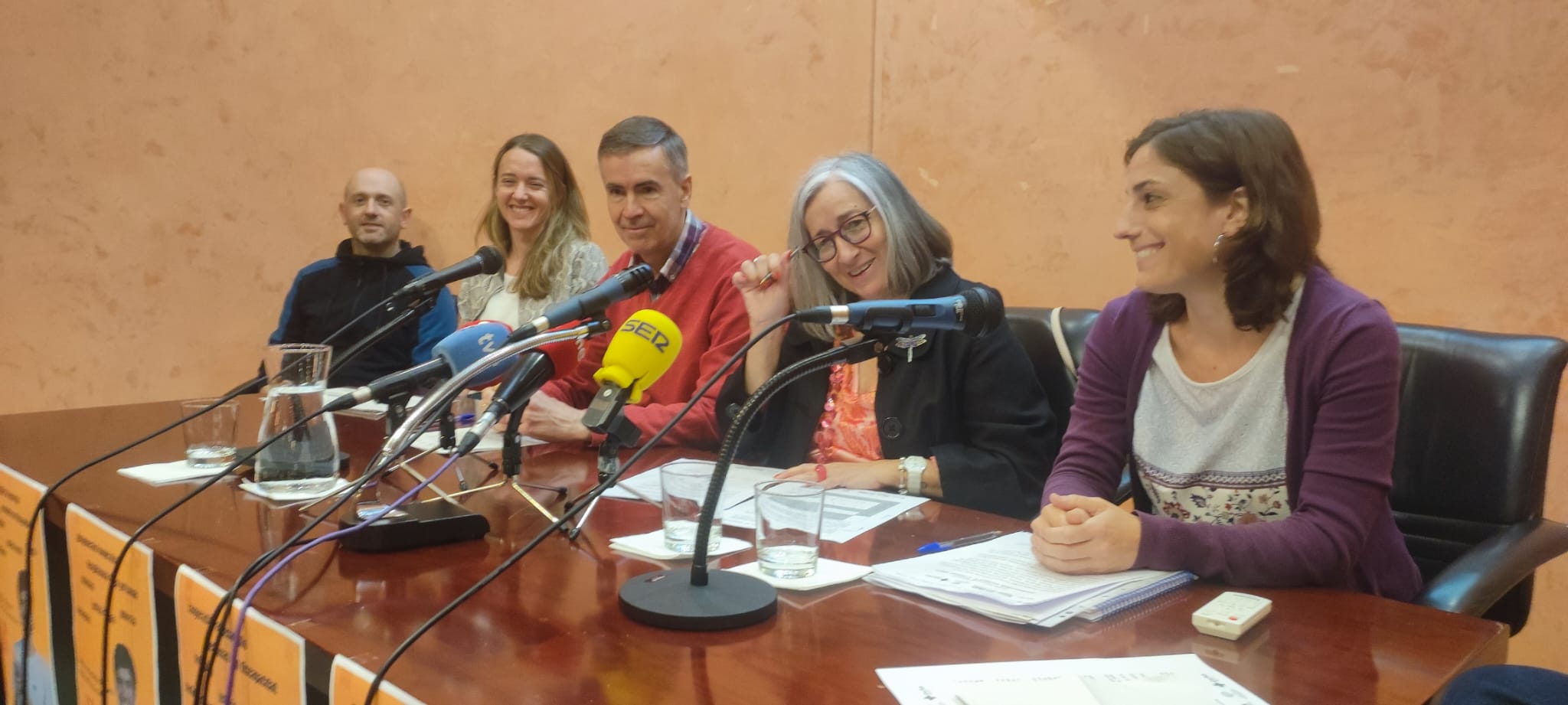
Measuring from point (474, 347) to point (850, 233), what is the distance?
31.5 inches

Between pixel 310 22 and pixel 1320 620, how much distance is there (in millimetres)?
3724

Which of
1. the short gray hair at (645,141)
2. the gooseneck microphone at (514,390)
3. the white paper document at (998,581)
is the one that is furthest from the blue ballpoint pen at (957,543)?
the short gray hair at (645,141)

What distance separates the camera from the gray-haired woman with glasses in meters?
1.73

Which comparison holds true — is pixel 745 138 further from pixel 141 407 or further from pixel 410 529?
pixel 410 529

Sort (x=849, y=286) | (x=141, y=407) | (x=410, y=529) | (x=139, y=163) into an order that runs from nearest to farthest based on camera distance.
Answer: (x=410, y=529)
(x=849, y=286)
(x=141, y=407)
(x=139, y=163)

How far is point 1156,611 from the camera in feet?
3.45

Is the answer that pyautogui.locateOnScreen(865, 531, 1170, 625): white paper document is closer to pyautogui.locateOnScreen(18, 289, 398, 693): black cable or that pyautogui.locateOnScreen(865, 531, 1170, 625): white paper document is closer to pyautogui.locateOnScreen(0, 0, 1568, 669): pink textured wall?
pyautogui.locateOnScreen(18, 289, 398, 693): black cable

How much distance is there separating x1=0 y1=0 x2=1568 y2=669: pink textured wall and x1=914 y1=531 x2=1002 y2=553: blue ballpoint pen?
5.22 feet

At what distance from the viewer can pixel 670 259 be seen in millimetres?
2508

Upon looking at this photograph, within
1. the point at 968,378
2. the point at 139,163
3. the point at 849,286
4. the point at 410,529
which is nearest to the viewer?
the point at 410,529

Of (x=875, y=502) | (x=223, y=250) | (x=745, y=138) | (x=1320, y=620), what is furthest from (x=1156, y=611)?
(x=223, y=250)

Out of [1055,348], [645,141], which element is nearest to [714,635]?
[1055,348]

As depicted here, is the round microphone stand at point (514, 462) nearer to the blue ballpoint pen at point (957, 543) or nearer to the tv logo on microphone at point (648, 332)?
the tv logo on microphone at point (648, 332)

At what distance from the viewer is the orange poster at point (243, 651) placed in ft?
3.28
